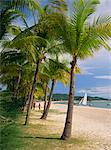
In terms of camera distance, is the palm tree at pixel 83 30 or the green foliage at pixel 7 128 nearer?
the green foliage at pixel 7 128

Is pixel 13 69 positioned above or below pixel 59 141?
above

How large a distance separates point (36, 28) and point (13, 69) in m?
5.70

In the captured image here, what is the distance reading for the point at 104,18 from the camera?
31.3 ft

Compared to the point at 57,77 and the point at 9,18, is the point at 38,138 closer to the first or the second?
the point at 9,18

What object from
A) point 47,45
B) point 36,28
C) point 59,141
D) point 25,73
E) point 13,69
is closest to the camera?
point 59,141

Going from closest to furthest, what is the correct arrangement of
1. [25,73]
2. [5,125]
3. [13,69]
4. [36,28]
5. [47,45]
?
[5,125]
[36,28]
[47,45]
[13,69]
[25,73]

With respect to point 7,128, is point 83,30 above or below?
above

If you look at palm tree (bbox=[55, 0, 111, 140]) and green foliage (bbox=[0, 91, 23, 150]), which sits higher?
palm tree (bbox=[55, 0, 111, 140])

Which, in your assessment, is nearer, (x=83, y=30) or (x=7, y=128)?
(x=7, y=128)

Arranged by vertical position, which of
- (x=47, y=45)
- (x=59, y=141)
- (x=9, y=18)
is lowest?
(x=59, y=141)

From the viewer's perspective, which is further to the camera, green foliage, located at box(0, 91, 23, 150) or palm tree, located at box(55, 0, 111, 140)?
palm tree, located at box(55, 0, 111, 140)

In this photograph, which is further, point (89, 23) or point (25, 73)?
point (25, 73)

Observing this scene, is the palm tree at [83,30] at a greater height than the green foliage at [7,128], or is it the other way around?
the palm tree at [83,30]

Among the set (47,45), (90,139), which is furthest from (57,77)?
(90,139)
